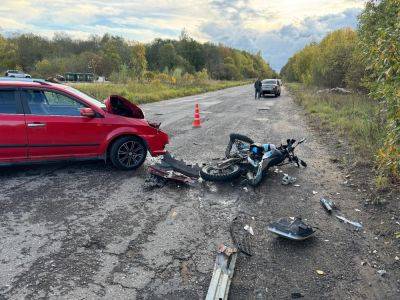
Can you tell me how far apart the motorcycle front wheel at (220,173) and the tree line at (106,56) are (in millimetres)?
28266

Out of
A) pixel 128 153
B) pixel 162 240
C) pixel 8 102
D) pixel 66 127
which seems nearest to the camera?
pixel 162 240

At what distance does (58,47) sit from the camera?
78.0 meters

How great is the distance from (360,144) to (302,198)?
13.3ft

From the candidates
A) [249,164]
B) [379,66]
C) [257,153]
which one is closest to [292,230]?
[249,164]

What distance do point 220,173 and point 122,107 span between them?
2431 mm

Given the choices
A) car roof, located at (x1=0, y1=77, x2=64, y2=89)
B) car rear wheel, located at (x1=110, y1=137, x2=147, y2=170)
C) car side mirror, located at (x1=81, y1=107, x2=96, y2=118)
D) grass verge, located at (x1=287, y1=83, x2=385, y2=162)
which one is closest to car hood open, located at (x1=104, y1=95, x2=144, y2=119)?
car side mirror, located at (x1=81, y1=107, x2=96, y2=118)

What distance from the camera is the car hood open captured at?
7.37 m

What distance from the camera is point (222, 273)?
3.86 metres

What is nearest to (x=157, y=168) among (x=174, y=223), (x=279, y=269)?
(x=174, y=223)

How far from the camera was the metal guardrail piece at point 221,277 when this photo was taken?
3.49 metres

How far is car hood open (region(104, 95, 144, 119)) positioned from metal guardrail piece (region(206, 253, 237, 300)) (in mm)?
4165

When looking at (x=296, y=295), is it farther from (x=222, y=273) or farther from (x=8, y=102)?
(x=8, y=102)

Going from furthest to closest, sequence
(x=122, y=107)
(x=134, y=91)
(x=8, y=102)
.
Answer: (x=134, y=91) < (x=122, y=107) < (x=8, y=102)

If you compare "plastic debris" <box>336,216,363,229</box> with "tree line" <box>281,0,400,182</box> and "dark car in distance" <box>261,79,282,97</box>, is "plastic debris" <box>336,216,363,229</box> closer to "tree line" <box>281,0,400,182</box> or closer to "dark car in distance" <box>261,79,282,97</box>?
"tree line" <box>281,0,400,182</box>
